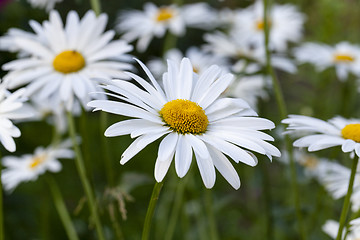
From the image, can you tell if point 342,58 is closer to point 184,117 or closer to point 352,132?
point 352,132

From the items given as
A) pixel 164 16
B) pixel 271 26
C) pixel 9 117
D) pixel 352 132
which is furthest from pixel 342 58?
pixel 9 117

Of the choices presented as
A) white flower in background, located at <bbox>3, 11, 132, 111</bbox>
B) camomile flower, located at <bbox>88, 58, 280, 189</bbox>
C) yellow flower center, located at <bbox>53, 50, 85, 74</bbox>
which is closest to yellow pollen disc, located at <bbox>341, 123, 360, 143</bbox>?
camomile flower, located at <bbox>88, 58, 280, 189</bbox>

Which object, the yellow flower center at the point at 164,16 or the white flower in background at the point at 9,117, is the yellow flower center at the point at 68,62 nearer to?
the white flower in background at the point at 9,117

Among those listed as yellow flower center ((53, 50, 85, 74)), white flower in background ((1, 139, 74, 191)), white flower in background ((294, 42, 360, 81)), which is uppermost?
white flower in background ((294, 42, 360, 81))

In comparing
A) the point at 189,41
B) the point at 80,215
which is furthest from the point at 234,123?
the point at 189,41

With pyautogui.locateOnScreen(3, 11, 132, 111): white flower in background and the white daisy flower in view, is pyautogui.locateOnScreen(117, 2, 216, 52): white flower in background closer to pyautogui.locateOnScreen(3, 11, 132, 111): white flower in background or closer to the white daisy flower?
pyautogui.locateOnScreen(3, 11, 132, 111): white flower in background

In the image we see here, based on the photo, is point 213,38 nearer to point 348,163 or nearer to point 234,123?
point 348,163
